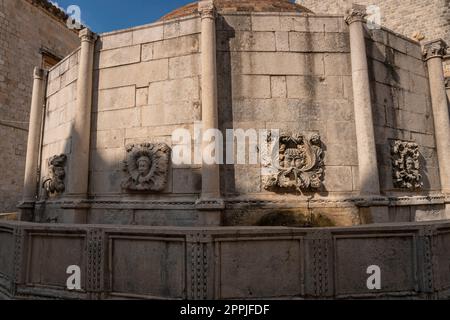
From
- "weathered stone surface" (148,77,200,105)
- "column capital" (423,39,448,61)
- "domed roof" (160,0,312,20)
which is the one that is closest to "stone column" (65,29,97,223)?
"weathered stone surface" (148,77,200,105)

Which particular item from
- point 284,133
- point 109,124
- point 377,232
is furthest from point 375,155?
point 109,124

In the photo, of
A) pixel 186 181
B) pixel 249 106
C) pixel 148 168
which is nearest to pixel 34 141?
pixel 148 168

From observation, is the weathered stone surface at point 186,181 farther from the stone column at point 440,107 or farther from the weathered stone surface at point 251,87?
the stone column at point 440,107

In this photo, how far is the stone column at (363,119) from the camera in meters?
5.73

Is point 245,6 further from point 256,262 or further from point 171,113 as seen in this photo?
point 256,262

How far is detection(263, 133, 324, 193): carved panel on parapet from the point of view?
5836mm

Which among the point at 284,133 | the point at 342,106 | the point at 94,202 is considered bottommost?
the point at 94,202

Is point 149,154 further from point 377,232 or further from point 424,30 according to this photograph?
point 424,30

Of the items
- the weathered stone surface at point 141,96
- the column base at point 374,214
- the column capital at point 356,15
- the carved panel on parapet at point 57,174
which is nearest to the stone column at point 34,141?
→ the carved panel on parapet at point 57,174

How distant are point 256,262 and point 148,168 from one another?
10.8ft

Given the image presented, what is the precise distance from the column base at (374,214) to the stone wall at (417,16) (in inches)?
701

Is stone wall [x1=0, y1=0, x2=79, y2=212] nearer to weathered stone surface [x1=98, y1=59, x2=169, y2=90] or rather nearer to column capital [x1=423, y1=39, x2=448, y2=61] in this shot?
weathered stone surface [x1=98, y1=59, x2=169, y2=90]

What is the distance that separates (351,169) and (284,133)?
4.93 feet
